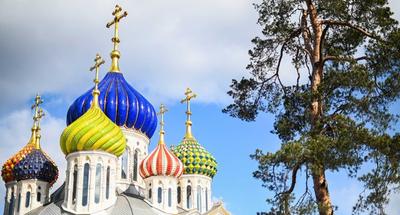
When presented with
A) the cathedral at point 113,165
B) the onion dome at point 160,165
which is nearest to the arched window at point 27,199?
the cathedral at point 113,165

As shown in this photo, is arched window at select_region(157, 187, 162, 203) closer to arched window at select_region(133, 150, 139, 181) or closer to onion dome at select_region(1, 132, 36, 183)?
arched window at select_region(133, 150, 139, 181)

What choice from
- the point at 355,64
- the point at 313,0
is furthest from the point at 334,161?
the point at 313,0

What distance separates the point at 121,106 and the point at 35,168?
431 cm

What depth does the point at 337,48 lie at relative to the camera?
34.3 feet

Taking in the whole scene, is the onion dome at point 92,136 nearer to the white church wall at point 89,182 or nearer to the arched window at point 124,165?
the white church wall at point 89,182

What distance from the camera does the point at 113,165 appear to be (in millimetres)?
20125

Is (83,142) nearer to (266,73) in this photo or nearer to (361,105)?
(266,73)

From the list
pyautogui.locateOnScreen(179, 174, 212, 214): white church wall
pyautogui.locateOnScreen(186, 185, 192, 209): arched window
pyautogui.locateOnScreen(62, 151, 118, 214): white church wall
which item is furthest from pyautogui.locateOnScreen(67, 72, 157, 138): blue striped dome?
pyautogui.locateOnScreen(62, 151, 118, 214): white church wall

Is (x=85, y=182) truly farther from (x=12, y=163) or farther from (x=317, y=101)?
(x=317, y=101)

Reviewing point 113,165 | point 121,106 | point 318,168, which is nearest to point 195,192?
point 121,106

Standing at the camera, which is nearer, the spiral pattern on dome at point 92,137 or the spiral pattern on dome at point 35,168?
the spiral pattern on dome at point 92,137

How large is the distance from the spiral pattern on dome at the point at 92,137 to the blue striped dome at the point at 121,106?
Result: 3253 millimetres

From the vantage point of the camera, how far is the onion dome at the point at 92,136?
1980 cm

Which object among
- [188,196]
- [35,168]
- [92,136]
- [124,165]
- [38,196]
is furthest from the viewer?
[188,196]
